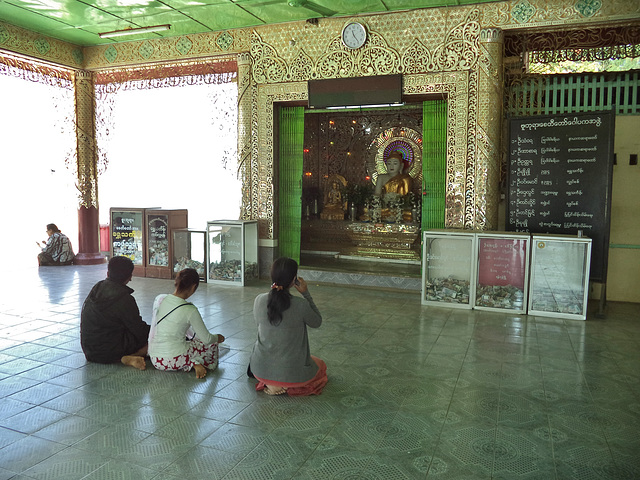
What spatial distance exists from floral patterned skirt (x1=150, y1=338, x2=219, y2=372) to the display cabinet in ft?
14.9

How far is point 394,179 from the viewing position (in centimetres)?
1013

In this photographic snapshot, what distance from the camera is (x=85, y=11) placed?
7406mm

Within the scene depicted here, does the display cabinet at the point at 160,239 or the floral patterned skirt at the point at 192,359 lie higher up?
the display cabinet at the point at 160,239

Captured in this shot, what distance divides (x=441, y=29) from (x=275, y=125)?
2836 millimetres

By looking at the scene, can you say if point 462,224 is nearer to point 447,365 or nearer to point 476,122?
point 476,122

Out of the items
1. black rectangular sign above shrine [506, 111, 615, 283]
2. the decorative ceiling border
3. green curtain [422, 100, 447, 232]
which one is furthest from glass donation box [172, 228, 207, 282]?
black rectangular sign above shrine [506, 111, 615, 283]

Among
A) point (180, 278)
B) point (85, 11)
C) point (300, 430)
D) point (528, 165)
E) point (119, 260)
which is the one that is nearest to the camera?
point (300, 430)

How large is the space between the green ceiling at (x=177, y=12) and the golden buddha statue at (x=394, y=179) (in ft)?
11.7

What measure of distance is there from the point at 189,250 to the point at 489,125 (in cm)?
497

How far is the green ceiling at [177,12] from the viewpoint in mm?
6926

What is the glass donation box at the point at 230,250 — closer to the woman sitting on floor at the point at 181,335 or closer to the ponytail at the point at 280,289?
the woman sitting on floor at the point at 181,335

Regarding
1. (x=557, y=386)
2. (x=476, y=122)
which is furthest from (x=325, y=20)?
(x=557, y=386)

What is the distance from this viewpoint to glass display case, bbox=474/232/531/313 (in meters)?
6.01

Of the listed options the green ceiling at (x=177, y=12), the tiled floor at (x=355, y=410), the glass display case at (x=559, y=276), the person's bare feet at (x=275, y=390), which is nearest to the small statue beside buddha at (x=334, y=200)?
the green ceiling at (x=177, y=12)
